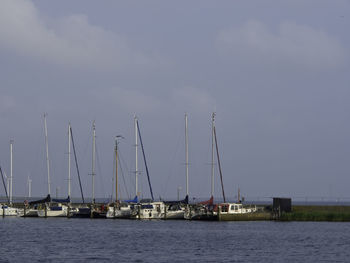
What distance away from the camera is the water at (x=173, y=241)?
57469 millimetres

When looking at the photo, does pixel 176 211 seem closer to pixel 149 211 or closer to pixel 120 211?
pixel 149 211

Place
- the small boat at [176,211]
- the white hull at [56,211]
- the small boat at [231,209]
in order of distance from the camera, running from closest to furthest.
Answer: the small boat at [231,209]
the small boat at [176,211]
the white hull at [56,211]

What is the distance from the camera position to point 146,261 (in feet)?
179

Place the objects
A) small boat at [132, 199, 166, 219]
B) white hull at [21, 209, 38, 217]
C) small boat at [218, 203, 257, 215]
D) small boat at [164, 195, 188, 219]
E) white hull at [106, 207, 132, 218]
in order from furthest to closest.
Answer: white hull at [21, 209, 38, 217] → white hull at [106, 207, 132, 218] → small boat at [132, 199, 166, 219] → small boat at [164, 195, 188, 219] → small boat at [218, 203, 257, 215]

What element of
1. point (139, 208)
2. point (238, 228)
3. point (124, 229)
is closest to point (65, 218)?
point (139, 208)

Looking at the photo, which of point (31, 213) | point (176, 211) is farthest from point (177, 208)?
point (31, 213)

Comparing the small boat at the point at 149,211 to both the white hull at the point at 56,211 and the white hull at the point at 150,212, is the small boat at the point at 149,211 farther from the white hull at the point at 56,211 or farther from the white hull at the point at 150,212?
the white hull at the point at 56,211

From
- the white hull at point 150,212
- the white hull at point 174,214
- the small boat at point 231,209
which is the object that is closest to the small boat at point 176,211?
the white hull at point 174,214

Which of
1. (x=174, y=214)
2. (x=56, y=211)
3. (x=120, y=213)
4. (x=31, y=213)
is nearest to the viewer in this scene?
(x=174, y=214)

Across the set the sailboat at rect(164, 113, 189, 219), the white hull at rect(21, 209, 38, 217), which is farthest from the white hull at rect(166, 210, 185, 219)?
the white hull at rect(21, 209, 38, 217)

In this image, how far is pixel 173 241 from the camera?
70250mm

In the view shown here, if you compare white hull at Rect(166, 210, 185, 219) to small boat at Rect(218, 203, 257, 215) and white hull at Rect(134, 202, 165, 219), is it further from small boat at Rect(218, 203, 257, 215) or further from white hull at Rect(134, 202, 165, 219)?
small boat at Rect(218, 203, 257, 215)

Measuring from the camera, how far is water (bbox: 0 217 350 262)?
57.5 m

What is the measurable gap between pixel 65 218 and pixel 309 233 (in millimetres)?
42555
